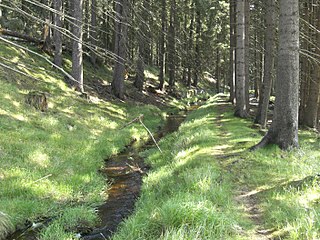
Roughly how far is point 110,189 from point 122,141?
17.9 feet

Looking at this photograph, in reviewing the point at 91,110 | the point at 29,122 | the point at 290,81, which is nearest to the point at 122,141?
the point at 91,110

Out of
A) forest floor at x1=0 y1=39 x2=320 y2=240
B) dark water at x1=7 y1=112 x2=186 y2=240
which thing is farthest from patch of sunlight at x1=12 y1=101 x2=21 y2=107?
dark water at x1=7 y1=112 x2=186 y2=240

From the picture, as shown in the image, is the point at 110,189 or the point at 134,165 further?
the point at 134,165

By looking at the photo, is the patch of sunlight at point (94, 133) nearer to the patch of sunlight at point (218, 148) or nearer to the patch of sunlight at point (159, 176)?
the patch of sunlight at point (159, 176)

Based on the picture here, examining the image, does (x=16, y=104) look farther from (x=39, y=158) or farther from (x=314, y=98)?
(x=314, y=98)

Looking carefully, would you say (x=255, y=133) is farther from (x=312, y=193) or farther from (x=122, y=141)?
(x=312, y=193)

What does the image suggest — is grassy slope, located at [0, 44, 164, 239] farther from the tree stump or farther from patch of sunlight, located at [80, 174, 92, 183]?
the tree stump

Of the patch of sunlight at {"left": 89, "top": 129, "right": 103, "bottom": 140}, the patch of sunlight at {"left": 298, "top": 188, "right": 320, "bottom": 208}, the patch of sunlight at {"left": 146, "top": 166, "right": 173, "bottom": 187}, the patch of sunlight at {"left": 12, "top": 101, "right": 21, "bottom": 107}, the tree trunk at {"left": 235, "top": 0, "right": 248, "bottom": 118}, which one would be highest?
the tree trunk at {"left": 235, "top": 0, "right": 248, "bottom": 118}

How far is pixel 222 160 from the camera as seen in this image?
942cm

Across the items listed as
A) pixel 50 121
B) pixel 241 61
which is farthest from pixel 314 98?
pixel 50 121

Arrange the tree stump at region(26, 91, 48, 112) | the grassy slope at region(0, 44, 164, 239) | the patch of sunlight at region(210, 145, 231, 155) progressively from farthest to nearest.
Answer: the tree stump at region(26, 91, 48, 112) < the patch of sunlight at region(210, 145, 231, 155) < the grassy slope at region(0, 44, 164, 239)

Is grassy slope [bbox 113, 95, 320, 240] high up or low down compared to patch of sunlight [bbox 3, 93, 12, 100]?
down

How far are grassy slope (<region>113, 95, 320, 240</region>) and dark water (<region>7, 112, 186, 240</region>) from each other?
1.47 ft

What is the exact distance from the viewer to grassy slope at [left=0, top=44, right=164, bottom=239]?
747 cm
